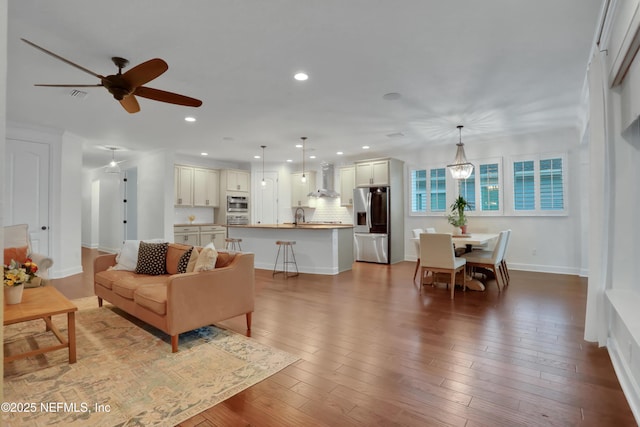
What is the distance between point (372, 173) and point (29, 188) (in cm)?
657

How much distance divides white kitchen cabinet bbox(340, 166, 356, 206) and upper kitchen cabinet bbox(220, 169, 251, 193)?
2.82 metres

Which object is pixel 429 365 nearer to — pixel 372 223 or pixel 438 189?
pixel 372 223

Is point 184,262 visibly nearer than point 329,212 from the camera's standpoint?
Yes

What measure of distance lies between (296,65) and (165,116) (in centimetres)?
267

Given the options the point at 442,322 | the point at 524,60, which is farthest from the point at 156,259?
the point at 524,60

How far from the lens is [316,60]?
319 cm

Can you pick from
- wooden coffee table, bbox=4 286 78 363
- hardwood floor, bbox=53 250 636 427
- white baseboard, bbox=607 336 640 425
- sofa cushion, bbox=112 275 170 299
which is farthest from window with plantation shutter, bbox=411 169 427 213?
wooden coffee table, bbox=4 286 78 363

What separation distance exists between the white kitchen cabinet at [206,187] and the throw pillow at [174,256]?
15.3 ft

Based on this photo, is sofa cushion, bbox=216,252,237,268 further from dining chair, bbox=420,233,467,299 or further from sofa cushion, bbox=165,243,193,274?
dining chair, bbox=420,233,467,299

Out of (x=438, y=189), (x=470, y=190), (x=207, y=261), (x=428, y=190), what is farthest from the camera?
(x=428, y=190)

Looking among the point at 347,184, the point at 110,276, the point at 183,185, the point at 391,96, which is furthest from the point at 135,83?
the point at 347,184

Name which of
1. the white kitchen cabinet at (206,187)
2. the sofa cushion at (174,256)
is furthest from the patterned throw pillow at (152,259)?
the white kitchen cabinet at (206,187)

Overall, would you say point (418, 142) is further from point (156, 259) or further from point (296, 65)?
point (156, 259)

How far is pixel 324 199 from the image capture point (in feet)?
29.6
